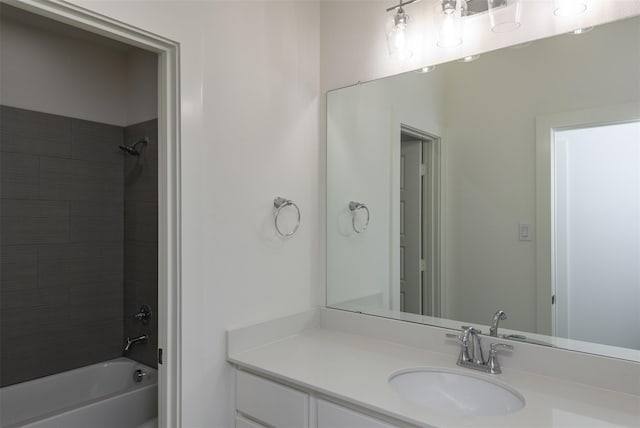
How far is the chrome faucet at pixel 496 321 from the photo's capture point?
145 cm

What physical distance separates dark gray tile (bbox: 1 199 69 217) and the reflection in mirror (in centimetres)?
162

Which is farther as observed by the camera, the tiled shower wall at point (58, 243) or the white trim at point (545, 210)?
the tiled shower wall at point (58, 243)

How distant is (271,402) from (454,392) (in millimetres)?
670

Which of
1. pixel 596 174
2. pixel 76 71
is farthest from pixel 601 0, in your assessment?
pixel 76 71

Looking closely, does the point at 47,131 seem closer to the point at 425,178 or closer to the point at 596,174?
the point at 425,178

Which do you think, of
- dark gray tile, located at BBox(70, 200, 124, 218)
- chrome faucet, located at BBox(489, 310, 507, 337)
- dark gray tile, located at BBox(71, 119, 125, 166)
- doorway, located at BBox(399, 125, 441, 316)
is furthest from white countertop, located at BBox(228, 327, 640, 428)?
dark gray tile, located at BBox(71, 119, 125, 166)

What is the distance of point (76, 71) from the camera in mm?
2420

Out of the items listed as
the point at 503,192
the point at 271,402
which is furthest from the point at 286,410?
the point at 503,192

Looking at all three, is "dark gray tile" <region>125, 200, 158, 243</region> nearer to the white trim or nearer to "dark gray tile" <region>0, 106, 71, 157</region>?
"dark gray tile" <region>0, 106, 71, 157</region>

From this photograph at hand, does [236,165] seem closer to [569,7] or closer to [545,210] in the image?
[545,210]

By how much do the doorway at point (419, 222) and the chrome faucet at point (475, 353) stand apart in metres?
0.21

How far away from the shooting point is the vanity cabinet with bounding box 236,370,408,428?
4.02ft

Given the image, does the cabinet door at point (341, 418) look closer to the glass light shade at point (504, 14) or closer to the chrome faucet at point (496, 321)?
the chrome faucet at point (496, 321)

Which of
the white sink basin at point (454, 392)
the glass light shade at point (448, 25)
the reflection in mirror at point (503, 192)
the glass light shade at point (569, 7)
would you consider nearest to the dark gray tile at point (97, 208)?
the reflection in mirror at point (503, 192)
